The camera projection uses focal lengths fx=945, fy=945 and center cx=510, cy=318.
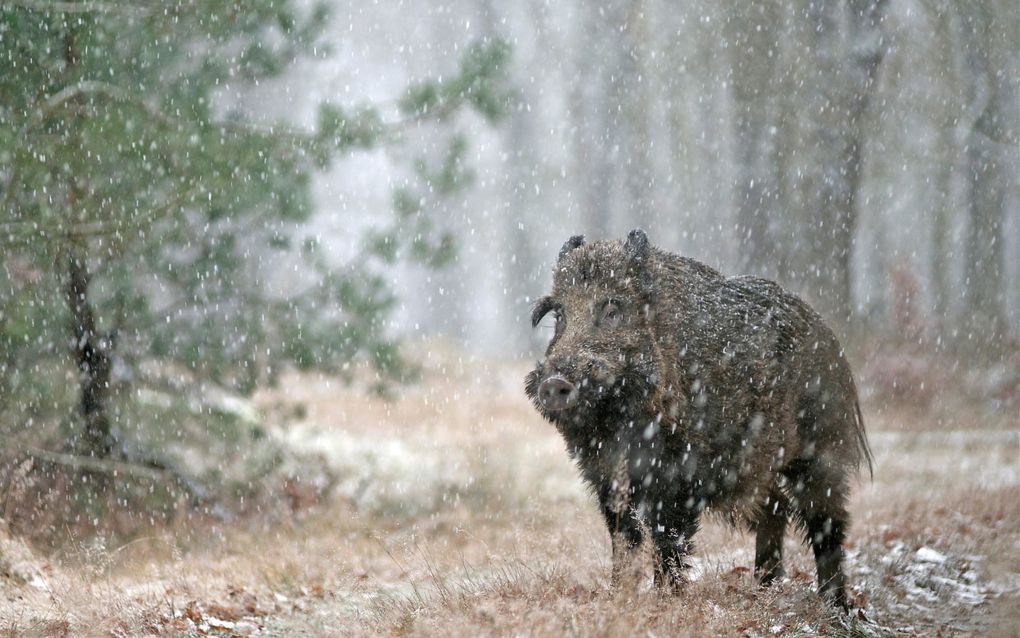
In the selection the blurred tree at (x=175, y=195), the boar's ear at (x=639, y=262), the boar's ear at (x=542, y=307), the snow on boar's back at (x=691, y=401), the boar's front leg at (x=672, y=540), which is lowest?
the boar's front leg at (x=672, y=540)

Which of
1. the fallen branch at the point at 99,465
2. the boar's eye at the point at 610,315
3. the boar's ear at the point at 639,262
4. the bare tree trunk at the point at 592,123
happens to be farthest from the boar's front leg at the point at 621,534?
the bare tree trunk at the point at 592,123

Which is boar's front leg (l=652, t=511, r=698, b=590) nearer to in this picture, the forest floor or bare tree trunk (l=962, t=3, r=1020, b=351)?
the forest floor

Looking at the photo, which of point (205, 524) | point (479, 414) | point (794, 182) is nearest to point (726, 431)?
point (205, 524)

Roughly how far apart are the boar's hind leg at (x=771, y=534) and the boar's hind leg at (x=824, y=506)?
Result: 221mm

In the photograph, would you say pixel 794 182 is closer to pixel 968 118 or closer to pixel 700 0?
pixel 968 118

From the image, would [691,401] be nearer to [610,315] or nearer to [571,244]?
[610,315]

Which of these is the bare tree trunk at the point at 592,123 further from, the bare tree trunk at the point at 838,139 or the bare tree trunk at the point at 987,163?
the bare tree trunk at the point at 838,139

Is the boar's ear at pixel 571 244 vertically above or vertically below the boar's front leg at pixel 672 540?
above

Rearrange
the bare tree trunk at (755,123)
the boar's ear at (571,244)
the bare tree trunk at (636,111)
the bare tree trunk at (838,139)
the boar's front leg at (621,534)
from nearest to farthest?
the boar's front leg at (621,534) → the boar's ear at (571,244) → the bare tree trunk at (838,139) → the bare tree trunk at (755,123) → the bare tree trunk at (636,111)

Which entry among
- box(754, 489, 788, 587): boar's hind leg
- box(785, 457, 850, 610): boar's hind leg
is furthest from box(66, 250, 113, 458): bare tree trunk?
box(785, 457, 850, 610): boar's hind leg

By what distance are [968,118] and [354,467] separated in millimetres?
14080

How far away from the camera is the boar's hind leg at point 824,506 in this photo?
638 centimetres

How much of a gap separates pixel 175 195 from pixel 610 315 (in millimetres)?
4290

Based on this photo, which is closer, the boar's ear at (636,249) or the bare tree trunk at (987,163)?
the boar's ear at (636,249)
